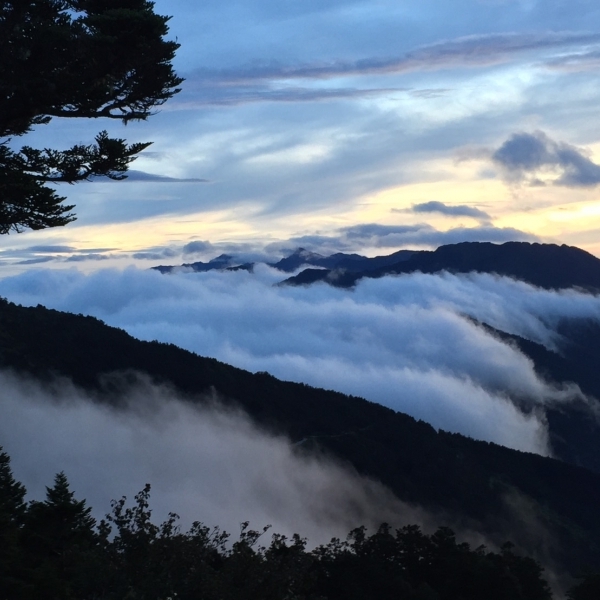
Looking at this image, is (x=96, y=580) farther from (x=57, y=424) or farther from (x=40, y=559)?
(x=57, y=424)

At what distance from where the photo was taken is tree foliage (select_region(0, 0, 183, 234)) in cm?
1933

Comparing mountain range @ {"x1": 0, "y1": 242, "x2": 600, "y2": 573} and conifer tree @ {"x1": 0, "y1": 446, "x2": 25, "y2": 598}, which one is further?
mountain range @ {"x1": 0, "y1": 242, "x2": 600, "y2": 573}

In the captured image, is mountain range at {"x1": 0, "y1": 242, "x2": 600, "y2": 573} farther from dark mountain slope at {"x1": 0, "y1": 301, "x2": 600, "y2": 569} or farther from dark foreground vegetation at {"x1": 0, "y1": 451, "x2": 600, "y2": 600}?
dark foreground vegetation at {"x1": 0, "y1": 451, "x2": 600, "y2": 600}

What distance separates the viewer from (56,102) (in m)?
20.6

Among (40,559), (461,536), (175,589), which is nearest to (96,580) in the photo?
(175,589)

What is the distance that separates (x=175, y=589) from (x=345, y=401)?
154 metres

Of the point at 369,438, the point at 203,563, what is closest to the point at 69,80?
the point at 203,563

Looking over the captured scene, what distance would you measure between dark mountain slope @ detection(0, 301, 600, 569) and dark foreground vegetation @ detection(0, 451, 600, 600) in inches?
4223

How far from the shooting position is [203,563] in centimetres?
1900

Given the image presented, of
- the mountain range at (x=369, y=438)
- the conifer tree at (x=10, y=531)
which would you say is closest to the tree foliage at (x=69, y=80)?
the conifer tree at (x=10, y=531)

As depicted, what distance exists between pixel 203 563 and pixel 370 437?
468ft

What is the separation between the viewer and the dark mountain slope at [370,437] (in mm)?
144875

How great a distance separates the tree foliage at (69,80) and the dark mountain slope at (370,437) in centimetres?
13097

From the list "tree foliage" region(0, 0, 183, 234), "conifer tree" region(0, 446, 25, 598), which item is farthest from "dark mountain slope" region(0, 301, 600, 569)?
"tree foliage" region(0, 0, 183, 234)
